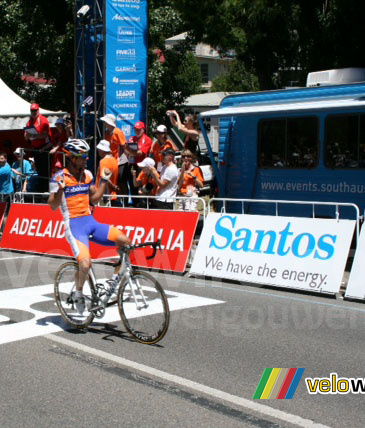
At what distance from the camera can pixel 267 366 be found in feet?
20.1

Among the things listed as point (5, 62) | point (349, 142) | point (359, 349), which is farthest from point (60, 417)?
point (5, 62)

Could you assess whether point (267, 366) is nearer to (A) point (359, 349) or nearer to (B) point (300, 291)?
(A) point (359, 349)

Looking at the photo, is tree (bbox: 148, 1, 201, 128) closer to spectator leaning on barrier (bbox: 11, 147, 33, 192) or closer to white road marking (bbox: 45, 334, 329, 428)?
spectator leaning on barrier (bbox: 11, 147, 33, 192)

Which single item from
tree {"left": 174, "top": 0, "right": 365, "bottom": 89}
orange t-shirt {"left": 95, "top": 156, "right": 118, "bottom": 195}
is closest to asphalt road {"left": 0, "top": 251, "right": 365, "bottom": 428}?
orange t-shirt {"left": 95, "top": 156, "right": 118, "bottom": 195}

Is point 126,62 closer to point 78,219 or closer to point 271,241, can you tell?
point 271,241

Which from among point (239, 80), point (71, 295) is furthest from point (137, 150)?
point (239, 80)

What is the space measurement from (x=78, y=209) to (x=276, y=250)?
143 inches

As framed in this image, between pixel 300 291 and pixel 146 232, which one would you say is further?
pixel 146 232

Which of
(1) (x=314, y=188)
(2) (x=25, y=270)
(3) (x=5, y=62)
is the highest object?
(3) (x=5, y=62)

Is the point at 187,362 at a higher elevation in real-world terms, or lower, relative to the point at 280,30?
lower

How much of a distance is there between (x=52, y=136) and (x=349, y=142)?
7.71 m

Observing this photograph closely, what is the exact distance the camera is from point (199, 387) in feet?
18.3

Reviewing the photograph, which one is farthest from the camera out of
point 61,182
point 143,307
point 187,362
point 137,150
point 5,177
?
point 5,177

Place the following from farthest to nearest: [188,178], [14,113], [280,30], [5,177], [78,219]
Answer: [280,30] → [14,113] → [5,177] → [188,178] → [78,219]
